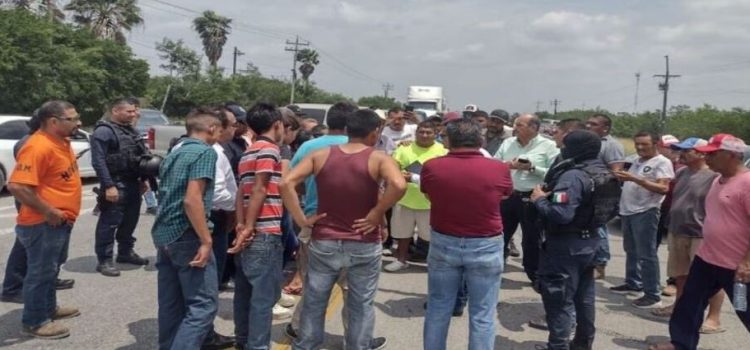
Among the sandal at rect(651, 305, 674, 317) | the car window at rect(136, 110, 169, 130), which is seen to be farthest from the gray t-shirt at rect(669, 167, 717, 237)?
the car window at rect(136, 110, 169, 130)

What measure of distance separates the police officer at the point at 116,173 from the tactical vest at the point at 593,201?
422 centimetres

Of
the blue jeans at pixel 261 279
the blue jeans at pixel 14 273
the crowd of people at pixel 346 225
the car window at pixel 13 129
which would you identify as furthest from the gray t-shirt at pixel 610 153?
the car window at pixel 13 129

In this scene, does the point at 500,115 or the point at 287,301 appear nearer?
the point at 287,301

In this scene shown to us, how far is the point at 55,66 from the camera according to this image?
25.4m

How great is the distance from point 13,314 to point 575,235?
4432 mm

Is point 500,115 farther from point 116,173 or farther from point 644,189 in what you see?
point 116,173

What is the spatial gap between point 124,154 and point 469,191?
13.0ft

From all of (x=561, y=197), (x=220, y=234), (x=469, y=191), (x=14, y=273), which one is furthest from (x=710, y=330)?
(x=14, y=273)

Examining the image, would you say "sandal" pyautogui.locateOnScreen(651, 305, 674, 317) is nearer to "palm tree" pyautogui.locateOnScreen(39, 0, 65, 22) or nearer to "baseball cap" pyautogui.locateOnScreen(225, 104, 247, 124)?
"baseball cap" pyautogui.locateOnScreen(225, 104, 247, 124)

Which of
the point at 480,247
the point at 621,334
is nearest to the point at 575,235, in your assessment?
the point at 480,247

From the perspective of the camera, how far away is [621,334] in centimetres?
550

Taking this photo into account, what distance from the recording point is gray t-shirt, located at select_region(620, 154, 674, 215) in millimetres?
6309

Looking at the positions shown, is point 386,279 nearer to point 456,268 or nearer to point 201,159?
point 456,268

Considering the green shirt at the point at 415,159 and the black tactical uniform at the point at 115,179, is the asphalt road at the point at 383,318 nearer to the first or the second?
the black tactical uniform at the point at 115,179
